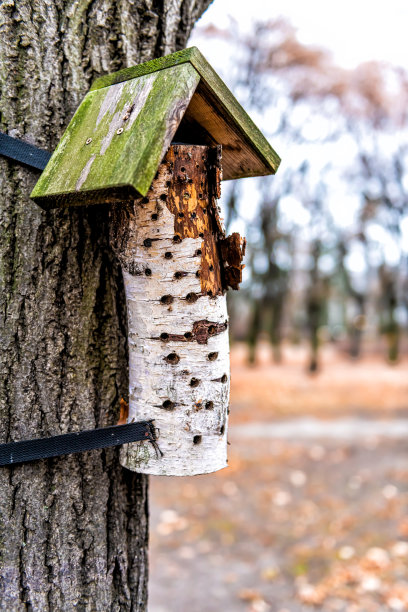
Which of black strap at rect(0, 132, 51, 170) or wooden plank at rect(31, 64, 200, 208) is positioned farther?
black strap at rect(0, 132, 51, 170)

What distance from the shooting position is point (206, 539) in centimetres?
559

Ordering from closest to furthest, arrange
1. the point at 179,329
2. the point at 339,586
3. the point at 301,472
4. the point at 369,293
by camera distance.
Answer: the point at 179,329
the point at 339,586
the point at 301,472
the point at 369,293

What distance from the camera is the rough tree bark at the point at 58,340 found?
65.0 inches

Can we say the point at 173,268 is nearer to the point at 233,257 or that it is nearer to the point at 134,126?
the point at 233,257

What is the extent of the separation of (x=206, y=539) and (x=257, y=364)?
13096 millimetres

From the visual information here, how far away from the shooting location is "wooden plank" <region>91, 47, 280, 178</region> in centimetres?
151

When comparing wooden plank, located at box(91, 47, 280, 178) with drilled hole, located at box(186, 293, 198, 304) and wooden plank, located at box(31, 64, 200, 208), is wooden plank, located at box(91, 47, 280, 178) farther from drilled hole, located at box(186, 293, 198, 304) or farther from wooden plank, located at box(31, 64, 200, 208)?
drilled hole, located at box(186, 293, 198, 304)

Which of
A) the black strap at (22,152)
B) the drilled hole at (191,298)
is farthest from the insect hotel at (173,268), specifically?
the black strap at (22,152)

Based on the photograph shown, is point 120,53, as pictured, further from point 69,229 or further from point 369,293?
point 369,293

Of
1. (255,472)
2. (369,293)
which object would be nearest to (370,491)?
(255,472)

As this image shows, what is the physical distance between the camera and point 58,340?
5.63 ft

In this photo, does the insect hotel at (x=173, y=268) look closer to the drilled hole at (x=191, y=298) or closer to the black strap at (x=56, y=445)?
the drilled hole at (x=191, y=298)

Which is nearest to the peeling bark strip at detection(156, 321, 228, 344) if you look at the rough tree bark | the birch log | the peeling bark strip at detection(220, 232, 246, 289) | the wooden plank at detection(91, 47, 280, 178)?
the birch log

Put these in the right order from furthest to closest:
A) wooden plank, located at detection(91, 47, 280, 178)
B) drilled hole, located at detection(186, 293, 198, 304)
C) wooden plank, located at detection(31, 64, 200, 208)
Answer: drilled hole, located at detection(186, 293, 198, 304) → wooden plank, located at detection(91, 47, 280, 178) → wooden plank, located at detection(31, 64, 200, 208)
